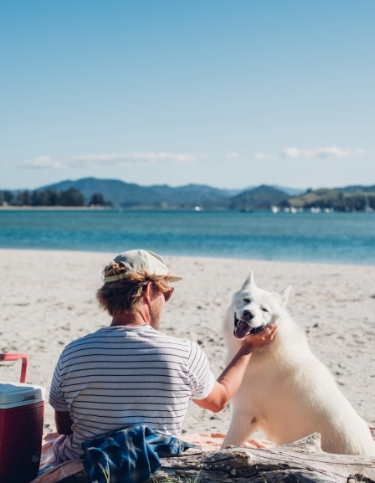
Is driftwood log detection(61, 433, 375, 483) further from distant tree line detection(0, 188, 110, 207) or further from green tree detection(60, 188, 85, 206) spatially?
green tree detection(60, 188, 85, 206)

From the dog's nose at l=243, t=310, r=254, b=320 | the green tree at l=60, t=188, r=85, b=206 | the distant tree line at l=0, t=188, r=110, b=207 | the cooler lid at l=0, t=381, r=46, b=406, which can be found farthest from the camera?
the green tree at l=60, t=188, r=85, b=206

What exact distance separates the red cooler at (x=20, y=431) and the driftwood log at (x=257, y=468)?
339 mm

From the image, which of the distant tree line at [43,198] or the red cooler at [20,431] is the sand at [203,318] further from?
the distant tree line at [43,198]

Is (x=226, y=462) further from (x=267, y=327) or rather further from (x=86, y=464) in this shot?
(x=267, y=327)

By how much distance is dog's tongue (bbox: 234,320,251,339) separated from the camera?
3756 mm

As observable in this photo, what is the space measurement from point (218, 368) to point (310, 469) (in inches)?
160

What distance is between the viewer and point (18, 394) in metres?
2.79

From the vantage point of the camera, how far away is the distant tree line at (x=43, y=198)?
184 m

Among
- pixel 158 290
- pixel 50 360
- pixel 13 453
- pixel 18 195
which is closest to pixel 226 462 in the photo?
pixel 158 290

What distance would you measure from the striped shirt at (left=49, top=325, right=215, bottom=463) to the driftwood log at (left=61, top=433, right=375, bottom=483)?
0.22 m

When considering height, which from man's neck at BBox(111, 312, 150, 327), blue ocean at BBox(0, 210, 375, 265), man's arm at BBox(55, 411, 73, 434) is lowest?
blue ocean at BBox(0, 210, 375, 265)

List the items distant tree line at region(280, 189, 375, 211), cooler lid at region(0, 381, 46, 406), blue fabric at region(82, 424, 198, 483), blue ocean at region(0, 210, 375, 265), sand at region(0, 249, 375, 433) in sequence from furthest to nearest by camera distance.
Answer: distant tree line at region(280, 189, 375, 211) → blue ocean at region(0, 210, 375, 265) → sand at region(0, 249, 375, 433) → cooler lid at region(0, 381, 46, 406) → blue fabric at region(82, 424, 198, 483)

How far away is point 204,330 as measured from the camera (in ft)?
27.4

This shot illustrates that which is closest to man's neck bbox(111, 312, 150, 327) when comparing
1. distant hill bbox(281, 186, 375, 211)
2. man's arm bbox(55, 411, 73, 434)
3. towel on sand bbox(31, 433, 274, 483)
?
man's arm bbox(55, 411, 73, 434)
